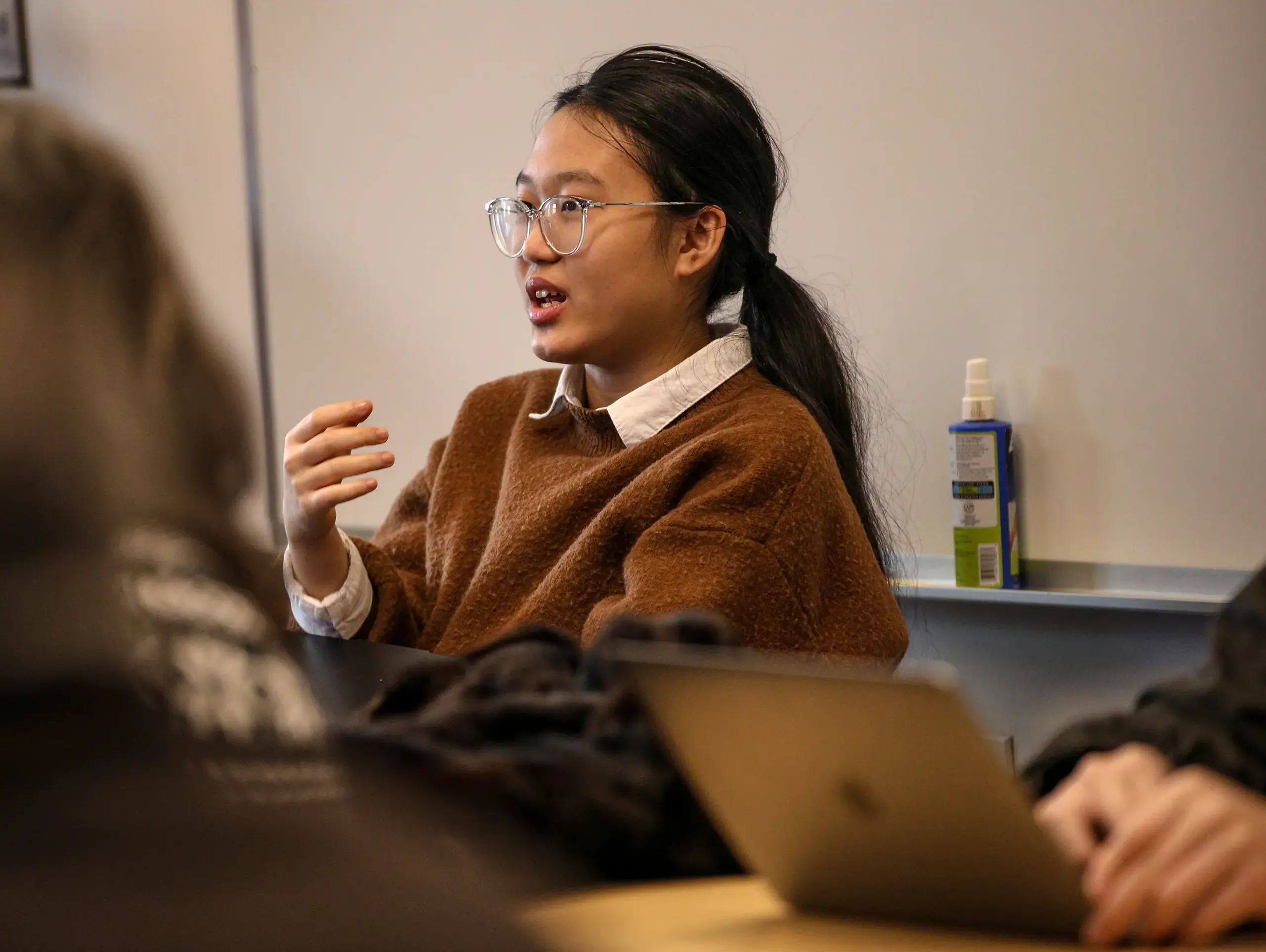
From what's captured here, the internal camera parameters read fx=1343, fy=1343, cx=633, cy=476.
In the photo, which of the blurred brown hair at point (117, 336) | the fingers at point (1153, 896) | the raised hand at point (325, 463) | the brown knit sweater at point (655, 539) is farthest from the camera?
the raised hand at point (325, 463)

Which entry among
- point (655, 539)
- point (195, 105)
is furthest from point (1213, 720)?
point (195, 105)

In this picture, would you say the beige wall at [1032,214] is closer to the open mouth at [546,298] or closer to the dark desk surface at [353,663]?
the open mouth at [546,298]

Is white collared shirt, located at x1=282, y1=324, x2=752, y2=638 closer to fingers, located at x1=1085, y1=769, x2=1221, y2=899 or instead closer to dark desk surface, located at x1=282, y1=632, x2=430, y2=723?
dark desk surface, located at x1=282, y1=632, x2=430, y2=723

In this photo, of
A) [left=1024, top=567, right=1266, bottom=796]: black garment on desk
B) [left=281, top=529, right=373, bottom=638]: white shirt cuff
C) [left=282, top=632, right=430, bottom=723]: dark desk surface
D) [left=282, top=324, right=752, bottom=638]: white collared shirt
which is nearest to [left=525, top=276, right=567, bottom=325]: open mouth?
[left=282, top=324, right=752, bottom=638]: white collared shirt

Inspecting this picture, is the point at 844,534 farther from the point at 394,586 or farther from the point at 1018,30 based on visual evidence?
the point at 1018,30

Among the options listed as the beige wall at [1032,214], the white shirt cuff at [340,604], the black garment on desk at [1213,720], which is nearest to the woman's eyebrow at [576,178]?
the white shirt cuff at [340,604]

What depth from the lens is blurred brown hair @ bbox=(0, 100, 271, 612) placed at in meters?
0.36

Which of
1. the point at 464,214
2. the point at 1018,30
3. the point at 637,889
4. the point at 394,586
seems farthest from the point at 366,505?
the point at 637,889

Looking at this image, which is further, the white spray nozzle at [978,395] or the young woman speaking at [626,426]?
the white spray nozzle at [978,395]

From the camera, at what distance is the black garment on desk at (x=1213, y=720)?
2.02 ft

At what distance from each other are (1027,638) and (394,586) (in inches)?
34.0

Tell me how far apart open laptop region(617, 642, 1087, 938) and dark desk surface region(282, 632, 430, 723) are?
24 cm

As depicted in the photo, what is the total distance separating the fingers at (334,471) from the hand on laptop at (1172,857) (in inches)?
35.7

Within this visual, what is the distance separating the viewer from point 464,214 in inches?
89.9
